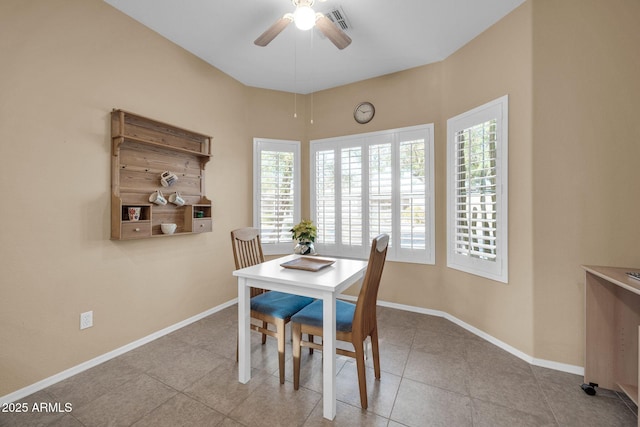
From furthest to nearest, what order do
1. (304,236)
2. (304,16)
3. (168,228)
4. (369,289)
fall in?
(304,236)
(168,228)
(304,16)
(369,289)

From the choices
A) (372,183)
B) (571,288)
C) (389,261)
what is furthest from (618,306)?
(372,183)

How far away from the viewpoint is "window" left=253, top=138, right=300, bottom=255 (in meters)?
3.75

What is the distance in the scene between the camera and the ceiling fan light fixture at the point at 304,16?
6.08 feet

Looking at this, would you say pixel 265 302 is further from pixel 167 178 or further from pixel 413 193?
pixel 413 193

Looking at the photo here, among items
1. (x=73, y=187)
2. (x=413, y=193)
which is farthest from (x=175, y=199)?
(x=413, y=193)

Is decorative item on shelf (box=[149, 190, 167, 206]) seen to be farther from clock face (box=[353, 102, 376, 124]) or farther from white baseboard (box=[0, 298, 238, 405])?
clock face (box=[353, 102, 376, 124])

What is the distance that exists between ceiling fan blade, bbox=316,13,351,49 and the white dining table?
1798 mm

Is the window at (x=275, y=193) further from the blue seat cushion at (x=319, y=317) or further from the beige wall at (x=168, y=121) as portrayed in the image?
the blue seat cushion at (x=319, y=317)

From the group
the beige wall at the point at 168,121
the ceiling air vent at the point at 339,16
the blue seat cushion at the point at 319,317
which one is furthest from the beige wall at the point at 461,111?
the blue seat cushion at the point at 319,317

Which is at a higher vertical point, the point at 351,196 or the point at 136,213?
the point at 351,196

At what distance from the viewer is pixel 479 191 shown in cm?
264

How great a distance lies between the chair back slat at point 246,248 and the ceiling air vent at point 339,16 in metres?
2.01

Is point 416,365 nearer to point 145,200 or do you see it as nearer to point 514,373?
point 514,373

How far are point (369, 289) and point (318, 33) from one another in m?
2.43
